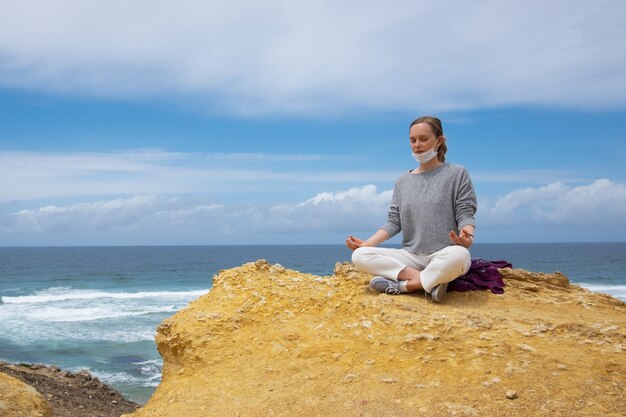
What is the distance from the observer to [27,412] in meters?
5.48

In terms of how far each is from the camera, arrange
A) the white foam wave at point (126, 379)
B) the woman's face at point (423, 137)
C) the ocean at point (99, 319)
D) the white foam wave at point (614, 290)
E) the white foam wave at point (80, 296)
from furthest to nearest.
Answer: the white foam wave at point (80, 296), the white foam wave at point (614, 290), the ocean at point (99, 319), the white foam wave at point (126, 379), the woman's face at point (423, 137)

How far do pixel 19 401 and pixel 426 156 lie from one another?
467 cm

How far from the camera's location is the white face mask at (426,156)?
5.94 meters

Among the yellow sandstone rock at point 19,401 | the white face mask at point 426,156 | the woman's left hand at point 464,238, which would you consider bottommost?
the yellow sandstone rock at point 19,401

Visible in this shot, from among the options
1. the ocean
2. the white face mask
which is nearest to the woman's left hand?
the white face mask

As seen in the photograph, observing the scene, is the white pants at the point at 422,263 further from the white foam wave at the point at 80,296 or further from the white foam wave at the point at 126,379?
the white foam wave at the point at 80,296

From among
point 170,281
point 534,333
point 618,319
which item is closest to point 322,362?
point 534,333

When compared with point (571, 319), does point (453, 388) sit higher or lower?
lower

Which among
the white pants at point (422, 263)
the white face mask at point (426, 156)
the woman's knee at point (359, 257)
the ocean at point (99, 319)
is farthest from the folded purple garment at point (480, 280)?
the ocean at point (99, 319)

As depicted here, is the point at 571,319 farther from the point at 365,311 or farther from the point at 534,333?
the point at 365,311

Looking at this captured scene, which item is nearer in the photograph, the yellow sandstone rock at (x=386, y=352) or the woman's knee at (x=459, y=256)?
the yellow sandstone rock at (x=386, y=352)

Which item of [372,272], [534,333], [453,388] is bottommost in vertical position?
[453,388]

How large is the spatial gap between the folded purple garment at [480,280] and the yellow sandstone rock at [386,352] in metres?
0.08

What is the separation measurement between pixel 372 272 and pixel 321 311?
674mm
